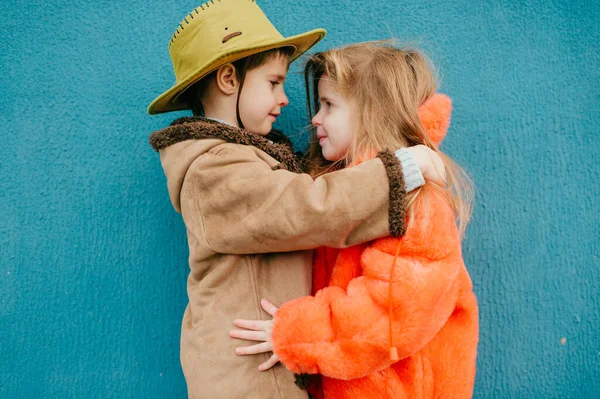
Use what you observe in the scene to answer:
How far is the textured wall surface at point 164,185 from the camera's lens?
→ 1.49m

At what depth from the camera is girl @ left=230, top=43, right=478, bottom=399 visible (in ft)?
3.41

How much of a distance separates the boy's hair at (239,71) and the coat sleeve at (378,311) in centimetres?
58

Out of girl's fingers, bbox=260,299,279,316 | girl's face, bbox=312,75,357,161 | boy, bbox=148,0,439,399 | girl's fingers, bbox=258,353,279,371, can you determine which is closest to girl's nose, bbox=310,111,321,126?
girl's face, bbox=312,75,357,161

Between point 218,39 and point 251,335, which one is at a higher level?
point 218,39

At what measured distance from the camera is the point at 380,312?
1044 mm

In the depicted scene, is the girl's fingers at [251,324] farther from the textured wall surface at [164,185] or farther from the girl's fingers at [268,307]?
the textured wall surface at [164,185]

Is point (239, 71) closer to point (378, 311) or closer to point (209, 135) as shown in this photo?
point (209, 135)

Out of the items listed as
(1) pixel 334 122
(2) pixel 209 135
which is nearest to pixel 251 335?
(2) pixel 209 135

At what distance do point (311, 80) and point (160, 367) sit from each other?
105cm

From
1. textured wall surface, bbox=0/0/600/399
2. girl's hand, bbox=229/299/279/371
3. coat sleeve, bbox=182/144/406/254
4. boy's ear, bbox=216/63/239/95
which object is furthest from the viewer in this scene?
textured wall surface, bbox=0/0/600/399

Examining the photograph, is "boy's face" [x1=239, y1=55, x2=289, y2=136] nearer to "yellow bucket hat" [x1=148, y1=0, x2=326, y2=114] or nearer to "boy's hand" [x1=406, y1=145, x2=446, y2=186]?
"yellow bucket hat" [x1=148, y1=0, x2=326, y2=114]

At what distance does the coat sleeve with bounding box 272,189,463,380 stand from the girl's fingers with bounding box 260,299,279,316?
0.14 ft

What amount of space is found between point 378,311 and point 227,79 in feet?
2.37

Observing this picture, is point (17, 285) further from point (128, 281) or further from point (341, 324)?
point (341, 324)
